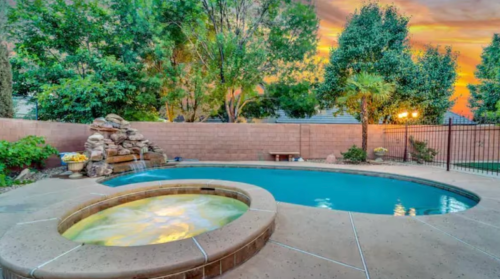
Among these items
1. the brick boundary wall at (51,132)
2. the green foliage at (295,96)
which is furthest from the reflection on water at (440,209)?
the brick boundary wall at (51,132)

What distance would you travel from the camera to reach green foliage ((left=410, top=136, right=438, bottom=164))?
8.42m

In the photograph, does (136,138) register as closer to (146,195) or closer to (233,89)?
(146,195)

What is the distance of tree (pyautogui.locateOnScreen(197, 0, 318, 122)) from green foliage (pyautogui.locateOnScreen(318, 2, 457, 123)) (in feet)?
6.59

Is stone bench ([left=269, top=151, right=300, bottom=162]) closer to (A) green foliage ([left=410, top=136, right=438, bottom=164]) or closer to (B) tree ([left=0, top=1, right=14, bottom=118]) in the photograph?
(A) green foliage ([left=410, top=136, right=438, bottom=164])

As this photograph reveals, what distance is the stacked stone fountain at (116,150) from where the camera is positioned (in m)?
5.77

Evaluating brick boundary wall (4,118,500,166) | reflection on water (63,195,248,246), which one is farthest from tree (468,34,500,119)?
reflection on water (63,195,248,246)

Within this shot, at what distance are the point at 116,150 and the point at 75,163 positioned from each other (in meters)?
1.26

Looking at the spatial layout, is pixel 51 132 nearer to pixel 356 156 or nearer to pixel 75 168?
pixel 75 168

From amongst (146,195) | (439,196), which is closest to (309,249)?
(146,195)

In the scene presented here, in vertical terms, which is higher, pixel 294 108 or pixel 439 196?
pixel 294 108

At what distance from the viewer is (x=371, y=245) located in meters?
2.08

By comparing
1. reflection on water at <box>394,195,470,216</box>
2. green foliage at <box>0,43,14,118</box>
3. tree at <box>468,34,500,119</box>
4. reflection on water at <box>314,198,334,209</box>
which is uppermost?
tree at <box>468,34,500,119</box>

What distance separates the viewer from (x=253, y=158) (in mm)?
9430

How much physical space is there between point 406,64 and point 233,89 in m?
7.89
